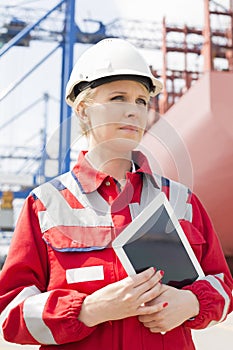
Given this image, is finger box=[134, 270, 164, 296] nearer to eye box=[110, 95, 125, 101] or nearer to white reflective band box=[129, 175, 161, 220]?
white reflective band box=[129, 175, 161, 220]

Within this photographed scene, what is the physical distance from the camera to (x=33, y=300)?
938 millimetres

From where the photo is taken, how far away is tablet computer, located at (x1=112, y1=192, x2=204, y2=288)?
0.88 m

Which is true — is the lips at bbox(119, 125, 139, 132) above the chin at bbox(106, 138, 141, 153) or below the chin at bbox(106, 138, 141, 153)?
above

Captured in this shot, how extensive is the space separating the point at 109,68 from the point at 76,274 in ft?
1.55

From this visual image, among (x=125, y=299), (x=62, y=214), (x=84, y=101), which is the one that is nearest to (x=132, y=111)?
(x=84, y=101)

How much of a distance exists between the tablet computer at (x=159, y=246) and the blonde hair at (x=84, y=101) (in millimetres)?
271

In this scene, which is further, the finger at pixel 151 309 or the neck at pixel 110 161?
the neck at pixel 110 161

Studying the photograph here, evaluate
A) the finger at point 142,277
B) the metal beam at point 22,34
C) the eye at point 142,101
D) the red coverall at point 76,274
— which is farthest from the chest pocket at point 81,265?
the metal beam at point 22,34

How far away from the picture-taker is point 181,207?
103cm

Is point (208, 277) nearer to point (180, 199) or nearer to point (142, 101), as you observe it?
point (180, 199)

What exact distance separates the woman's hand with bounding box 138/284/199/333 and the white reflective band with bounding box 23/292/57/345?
0.19m

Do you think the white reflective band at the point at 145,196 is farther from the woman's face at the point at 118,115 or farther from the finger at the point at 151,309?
the finger at the point at 151,309

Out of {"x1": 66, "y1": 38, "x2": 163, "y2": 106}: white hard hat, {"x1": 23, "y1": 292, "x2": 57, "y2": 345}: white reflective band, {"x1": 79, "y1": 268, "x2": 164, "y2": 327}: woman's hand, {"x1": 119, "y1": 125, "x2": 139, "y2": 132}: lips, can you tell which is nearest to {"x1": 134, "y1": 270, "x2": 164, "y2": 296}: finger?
{"x1": 79, "y1": 268, "x2": 164, "y2": 327}: woman's hand

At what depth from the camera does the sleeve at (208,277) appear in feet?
3.12
